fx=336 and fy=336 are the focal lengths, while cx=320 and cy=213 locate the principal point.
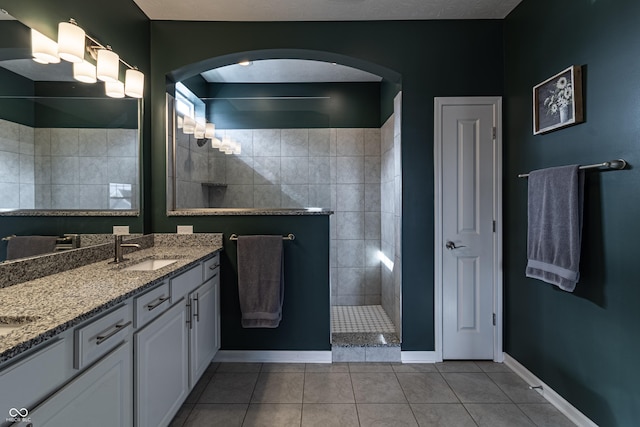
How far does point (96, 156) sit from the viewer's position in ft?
→ 7.04

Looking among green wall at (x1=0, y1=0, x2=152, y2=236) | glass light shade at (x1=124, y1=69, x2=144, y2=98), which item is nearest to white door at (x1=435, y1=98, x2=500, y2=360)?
glass light shade at (x1=124, y1=69, x2=144, y2=98)

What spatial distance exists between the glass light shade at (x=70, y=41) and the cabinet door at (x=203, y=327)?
1.45 meters

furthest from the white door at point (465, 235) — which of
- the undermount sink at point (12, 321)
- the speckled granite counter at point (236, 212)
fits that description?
the undermount sink at point (12, 321)

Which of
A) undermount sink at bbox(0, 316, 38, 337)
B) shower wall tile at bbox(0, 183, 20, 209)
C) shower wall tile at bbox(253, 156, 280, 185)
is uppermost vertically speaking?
shower wall tile at bbox(253, 156, 280, 185)

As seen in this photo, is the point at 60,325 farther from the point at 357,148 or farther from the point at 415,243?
the point at 357,148

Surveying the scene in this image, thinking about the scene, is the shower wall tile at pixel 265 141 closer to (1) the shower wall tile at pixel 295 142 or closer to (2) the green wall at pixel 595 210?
(1) the shower wall tile at pixel 295 142

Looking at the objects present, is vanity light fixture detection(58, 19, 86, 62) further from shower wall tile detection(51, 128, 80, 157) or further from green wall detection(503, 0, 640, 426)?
green wall detection(503, 0, 640, 426)

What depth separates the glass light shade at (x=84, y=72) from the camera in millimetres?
1875

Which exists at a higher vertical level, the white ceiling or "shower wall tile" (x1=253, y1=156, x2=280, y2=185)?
the white ceiling

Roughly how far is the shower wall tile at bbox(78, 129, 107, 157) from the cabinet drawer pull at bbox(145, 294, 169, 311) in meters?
1.08

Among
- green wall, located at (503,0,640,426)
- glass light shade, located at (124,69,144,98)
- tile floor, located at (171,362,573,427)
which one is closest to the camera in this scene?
green wall, located at (503,0,640,426)

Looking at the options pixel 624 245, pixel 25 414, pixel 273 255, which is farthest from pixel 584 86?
pixel 25 414

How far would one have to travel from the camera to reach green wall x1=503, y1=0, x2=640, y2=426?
1.56 metres

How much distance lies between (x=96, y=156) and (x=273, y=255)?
1.35 meters
